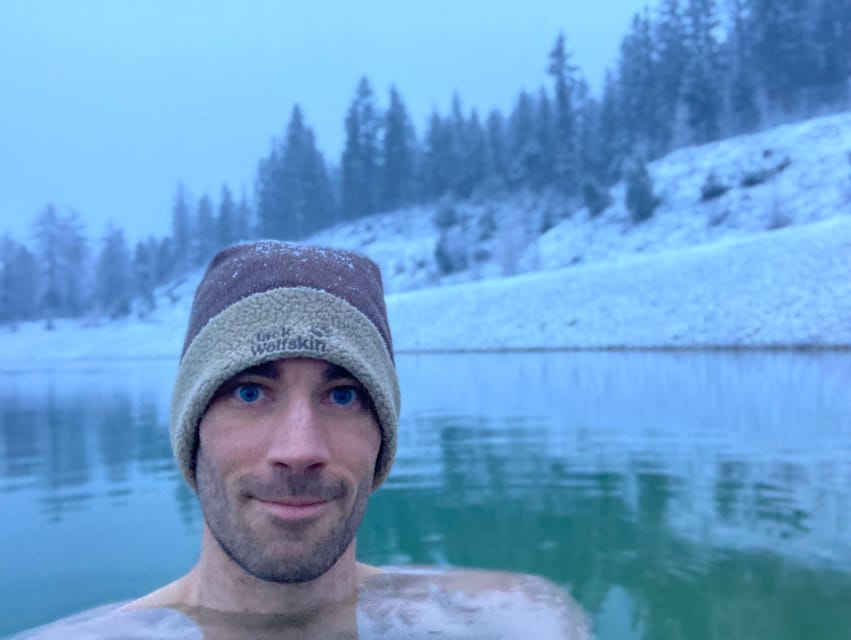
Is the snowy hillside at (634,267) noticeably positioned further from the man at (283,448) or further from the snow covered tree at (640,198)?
the man at (283,448)

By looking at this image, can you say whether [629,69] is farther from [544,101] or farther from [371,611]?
[371,611]

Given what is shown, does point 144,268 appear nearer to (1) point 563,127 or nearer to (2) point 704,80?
(1) point 563,127

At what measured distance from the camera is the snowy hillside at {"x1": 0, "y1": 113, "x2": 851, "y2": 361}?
26.9 meters

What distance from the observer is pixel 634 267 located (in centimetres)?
3422

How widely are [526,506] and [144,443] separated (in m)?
5.58

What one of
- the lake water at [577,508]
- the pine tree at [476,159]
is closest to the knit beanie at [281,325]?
the lake water at [577,508]

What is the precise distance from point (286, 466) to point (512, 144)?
228 feet

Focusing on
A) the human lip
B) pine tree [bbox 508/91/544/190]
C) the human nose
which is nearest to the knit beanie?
the human nose

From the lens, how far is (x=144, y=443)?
10148 millimetres

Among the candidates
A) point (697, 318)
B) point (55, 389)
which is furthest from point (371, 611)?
point (697, 318)

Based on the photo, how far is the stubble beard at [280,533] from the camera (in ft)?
7.32

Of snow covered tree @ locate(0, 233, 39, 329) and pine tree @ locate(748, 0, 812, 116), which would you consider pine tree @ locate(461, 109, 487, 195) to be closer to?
pine tree @ locate(748, 0, 812, 116)

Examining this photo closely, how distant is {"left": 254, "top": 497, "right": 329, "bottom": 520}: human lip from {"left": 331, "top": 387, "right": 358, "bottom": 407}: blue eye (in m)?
0.29

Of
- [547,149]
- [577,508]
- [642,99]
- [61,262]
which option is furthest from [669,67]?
[577,508]
